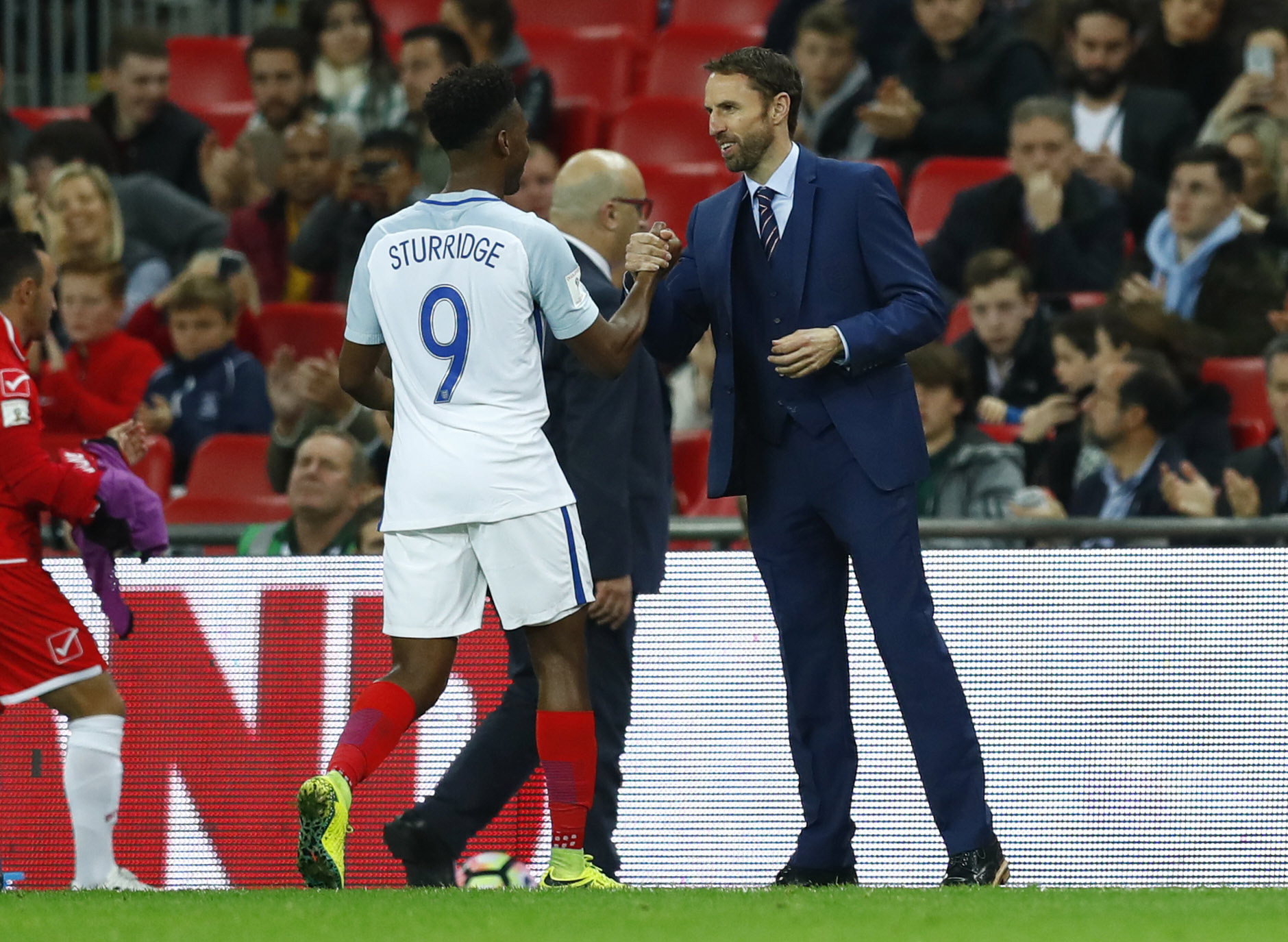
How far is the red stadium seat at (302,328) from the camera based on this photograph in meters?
10.7

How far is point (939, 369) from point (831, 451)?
2648 millimetres

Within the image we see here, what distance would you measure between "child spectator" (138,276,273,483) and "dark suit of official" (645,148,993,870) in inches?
190

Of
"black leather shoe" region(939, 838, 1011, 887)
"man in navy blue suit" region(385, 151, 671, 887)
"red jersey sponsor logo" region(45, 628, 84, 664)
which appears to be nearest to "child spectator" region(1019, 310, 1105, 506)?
"man in navy blue suit" region(385, 151, 671, 887)

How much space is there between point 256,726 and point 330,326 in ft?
13.5

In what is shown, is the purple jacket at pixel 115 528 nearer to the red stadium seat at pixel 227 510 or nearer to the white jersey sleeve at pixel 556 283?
the white jersey sleeve at pixel 556 283

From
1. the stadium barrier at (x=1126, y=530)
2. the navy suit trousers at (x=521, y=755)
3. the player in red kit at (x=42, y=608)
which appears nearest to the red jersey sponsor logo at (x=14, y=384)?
the player in red kit at (x=42, y=608)

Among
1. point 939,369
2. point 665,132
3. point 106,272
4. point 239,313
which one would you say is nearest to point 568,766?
point 939,369

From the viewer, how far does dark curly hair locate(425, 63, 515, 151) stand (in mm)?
5473

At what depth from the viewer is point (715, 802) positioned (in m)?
6.77

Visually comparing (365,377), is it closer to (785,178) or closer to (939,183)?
(785,178)

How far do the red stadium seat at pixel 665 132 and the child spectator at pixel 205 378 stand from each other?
2883 mm

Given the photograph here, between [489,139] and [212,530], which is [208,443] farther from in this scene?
[489,139]

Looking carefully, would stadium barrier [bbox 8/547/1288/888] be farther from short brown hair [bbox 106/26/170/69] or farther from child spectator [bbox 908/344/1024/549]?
short brown hair [bbox 106/26/170/69]

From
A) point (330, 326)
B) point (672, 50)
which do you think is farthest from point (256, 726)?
point (672, 50)
